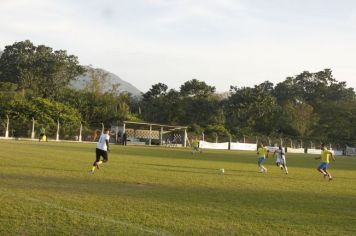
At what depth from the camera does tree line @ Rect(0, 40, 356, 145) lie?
82.1 meters

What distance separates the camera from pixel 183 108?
8906cm

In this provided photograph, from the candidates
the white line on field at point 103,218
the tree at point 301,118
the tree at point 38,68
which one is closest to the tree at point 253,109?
the tree at point 301,118

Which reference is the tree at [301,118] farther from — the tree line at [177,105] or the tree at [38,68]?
the tree at [38,68]

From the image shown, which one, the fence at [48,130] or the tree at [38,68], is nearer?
the fence at [48,130]

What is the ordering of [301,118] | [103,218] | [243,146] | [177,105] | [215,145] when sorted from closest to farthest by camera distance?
[103,218] < [215,145] < [243,146] < [177,105] < [301,118]

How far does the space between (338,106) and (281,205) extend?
86.0m

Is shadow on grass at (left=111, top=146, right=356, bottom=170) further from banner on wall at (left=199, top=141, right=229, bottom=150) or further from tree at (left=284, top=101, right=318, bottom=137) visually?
tree at (left=284, top=101, right=318, bottom=137)

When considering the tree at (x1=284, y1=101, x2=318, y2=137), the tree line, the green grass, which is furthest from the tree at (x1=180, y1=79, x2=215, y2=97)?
the green grass

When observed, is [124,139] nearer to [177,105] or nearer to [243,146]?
[243,146]

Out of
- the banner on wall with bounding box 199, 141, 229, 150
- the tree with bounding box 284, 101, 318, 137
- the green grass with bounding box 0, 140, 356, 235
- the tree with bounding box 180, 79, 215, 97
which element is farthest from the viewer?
the tree with bounding box 180, 79, 215, 97

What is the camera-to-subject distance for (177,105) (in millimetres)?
89500

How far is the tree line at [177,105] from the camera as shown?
3233 inches

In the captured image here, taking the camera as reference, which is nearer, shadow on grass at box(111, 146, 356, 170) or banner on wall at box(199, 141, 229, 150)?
shadow on grass at box(111, 146, 356, 170)

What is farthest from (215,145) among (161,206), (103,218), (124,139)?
(103,218)
